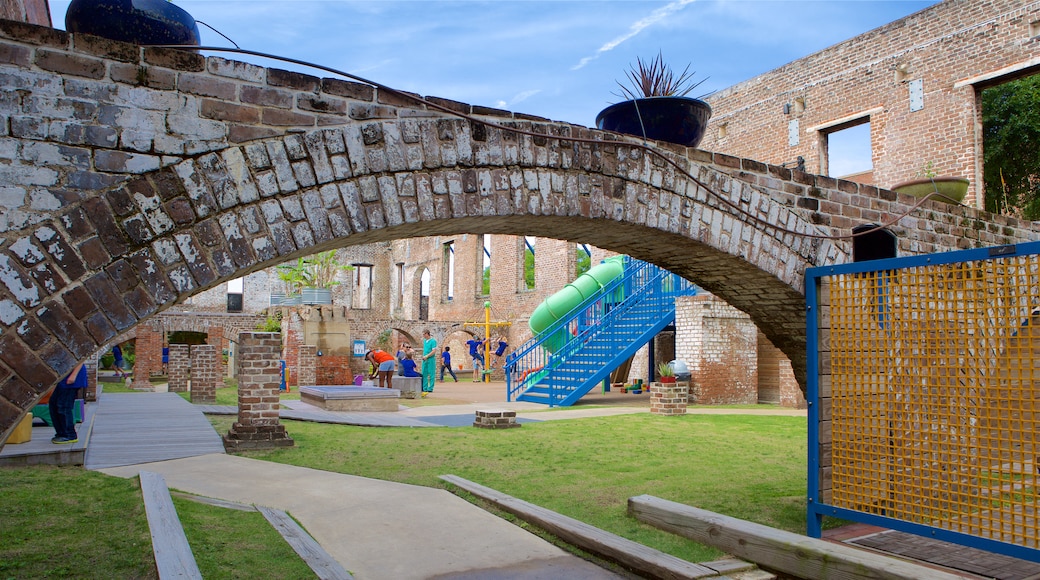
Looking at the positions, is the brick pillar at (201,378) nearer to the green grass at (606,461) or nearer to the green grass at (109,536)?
the green grass at (606,461)

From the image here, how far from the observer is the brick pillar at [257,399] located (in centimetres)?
812

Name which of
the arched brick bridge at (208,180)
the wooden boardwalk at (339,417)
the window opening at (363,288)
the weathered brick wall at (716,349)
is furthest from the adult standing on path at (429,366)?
the window opening at (363,288)

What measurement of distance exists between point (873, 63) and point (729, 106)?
3.74 meters

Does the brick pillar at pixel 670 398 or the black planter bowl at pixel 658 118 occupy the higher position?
the black planter bowl at pixel 658 118

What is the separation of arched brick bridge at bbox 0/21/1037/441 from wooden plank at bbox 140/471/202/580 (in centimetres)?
108

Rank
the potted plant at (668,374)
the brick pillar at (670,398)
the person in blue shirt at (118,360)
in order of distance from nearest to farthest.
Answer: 1. the brick pillar at (670,398)
2. the potted plant at (668,374)
3. the person in blue shirt at (118,360)

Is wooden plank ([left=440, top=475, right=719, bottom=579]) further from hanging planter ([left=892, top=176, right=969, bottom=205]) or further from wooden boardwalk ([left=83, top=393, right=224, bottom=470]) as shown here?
hanging planter ([left=892, top=176, right=969, bottom=205])

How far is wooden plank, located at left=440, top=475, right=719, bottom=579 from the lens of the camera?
400 centimetres

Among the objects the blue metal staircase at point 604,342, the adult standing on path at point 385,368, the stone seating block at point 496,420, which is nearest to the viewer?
the stone seating block at point 496,420

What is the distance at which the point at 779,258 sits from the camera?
17.4 ft

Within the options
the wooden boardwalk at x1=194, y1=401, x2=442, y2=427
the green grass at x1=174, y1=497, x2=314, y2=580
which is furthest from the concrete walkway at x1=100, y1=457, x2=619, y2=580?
the wooden boardwalk at x1=194, y1=401, x2=442, y2=427

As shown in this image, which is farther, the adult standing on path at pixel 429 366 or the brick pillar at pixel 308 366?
the adult standing on path at pixel 429 366

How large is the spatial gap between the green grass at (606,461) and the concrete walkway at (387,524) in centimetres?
53

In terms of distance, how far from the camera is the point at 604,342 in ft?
47.5
